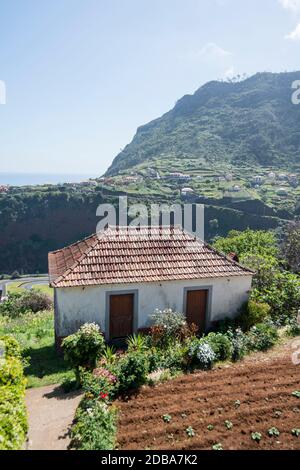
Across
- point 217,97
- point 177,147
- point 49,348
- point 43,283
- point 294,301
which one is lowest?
point 43,283

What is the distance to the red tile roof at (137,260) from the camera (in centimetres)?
1220

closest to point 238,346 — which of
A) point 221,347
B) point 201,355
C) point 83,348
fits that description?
point 221,347

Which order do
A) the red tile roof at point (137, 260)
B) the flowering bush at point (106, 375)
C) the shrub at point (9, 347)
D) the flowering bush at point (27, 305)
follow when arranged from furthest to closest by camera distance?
the flowering bush at point (27, 305) → the red tile roof at point (137, 260) → the flowering bush at point (106, 375) → the shrub at point (9, 347)

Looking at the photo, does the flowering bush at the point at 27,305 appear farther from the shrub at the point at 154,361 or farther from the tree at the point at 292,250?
the tree at the point at 292,250

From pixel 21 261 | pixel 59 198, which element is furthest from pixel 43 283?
pixel 59 198

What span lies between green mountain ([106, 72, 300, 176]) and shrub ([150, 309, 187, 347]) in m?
114

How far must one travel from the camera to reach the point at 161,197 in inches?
3356

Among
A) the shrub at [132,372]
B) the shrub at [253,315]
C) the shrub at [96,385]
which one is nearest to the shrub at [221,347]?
the shrub at [132,372]

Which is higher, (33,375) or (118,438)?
(118,438)

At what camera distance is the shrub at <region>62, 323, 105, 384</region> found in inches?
367

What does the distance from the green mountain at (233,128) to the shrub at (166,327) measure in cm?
11435

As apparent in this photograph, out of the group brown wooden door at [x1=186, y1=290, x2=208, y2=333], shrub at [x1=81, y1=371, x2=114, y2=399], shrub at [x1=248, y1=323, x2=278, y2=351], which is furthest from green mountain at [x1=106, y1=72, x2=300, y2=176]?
shrub at [x1=81, y1=371, x2=114, y2=399]
